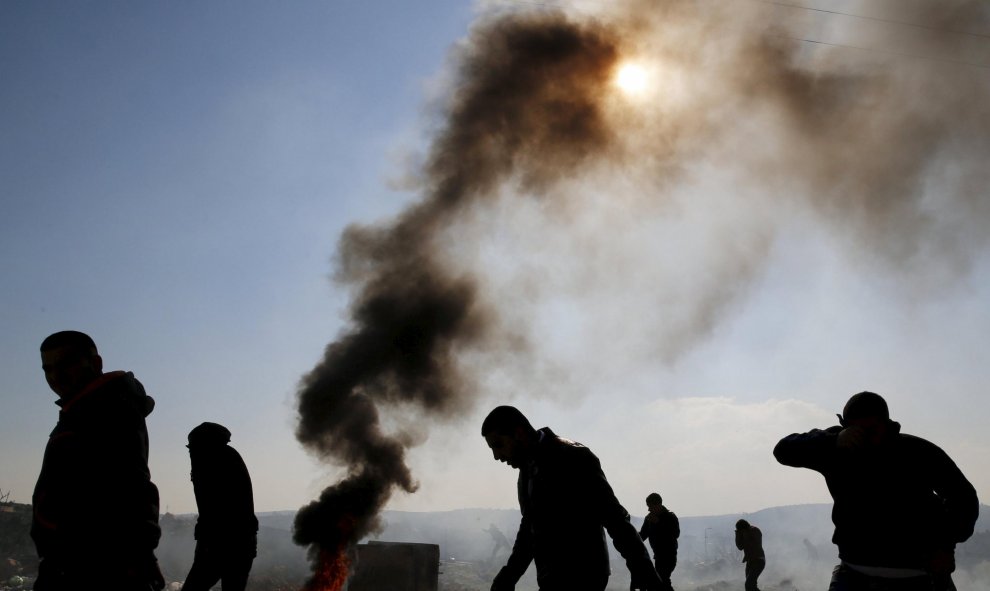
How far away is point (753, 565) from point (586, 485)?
994 cm

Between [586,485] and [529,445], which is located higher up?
[529,445]

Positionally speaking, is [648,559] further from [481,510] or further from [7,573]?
[481,510]

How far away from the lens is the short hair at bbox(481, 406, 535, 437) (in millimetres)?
3400

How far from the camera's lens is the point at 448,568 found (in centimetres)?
3053

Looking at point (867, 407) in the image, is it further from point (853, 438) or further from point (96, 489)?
point (96, 489)

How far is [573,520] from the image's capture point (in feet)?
10.4

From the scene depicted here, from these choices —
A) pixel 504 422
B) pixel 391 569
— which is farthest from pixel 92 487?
pixel 391 569

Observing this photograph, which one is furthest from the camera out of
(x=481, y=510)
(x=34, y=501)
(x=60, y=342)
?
(x=481, y=510)

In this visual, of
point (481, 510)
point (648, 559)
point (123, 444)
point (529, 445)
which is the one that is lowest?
point (648, 559)

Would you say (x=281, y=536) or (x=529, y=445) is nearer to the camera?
(x=529, y=445)

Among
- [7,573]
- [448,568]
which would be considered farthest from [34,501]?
[448,568]

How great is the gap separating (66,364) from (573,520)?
91.9 inches

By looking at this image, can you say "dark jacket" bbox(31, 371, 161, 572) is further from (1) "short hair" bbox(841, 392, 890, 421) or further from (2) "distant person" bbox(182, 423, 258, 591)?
(1) "short hair" bbox(841, 392, 890, 421)

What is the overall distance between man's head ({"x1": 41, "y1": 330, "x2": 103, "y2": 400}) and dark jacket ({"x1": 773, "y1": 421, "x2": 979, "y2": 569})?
10.5 feet
